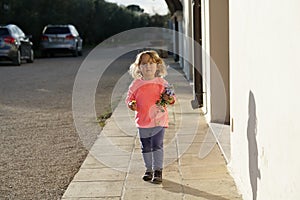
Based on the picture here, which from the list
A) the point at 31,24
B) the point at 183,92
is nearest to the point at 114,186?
the point at 183,92

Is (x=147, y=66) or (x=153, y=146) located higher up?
(x=147, y=66)

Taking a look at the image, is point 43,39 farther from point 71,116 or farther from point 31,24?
point 71,116

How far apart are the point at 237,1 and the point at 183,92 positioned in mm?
7704

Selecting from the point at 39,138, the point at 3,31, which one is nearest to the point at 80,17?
the point at 3,31

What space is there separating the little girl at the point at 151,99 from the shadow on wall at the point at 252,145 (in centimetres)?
119

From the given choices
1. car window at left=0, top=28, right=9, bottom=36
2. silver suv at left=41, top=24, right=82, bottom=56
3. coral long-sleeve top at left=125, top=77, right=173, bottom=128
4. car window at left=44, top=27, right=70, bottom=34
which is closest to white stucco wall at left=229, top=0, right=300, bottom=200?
coral long-sleeve top at left=125, top=77, right=173, bottom=128

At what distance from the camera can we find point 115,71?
824 inches

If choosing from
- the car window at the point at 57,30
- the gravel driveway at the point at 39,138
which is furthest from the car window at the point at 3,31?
the gravel driveway at the point at 39,138

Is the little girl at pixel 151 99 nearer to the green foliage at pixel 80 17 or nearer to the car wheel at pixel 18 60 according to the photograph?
the car wheel at pixel 18 60

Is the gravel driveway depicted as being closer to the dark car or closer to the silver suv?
the dark car

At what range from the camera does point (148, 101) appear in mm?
5793

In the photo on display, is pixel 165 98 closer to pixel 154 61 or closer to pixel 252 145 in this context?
pixel 154 61

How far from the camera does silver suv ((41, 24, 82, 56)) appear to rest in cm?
2938

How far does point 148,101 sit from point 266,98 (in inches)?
79.4
